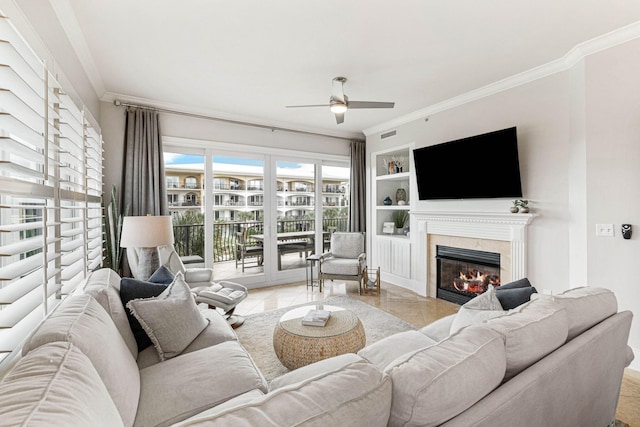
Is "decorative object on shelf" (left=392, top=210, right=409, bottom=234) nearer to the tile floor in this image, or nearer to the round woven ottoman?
the tile floor

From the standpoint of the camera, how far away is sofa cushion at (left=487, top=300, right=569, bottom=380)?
1109 mm

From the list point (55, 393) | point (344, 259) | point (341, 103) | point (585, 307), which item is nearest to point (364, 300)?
point (344, 259)

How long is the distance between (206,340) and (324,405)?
1449 millimetres

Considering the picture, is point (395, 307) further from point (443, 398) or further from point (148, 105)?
point (148, 105)

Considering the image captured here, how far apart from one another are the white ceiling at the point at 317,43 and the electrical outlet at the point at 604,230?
5.19 ft

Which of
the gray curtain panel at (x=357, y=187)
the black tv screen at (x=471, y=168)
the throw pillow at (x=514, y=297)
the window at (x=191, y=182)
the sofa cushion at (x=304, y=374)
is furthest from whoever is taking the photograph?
the gray curtain panel at (x=357, y=187)

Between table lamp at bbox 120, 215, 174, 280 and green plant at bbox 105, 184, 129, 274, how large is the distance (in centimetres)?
84

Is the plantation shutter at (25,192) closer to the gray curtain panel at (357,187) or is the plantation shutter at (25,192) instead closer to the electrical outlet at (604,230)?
the electrical outlet at (604,230)

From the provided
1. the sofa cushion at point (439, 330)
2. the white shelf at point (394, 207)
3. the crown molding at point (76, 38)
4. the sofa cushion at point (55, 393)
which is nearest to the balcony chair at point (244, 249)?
the white shelf at point (394, 207)

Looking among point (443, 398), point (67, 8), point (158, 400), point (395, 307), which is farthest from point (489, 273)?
point (67, 8)

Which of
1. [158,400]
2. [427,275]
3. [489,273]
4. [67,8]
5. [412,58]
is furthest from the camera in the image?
[427,275]

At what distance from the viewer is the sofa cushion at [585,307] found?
1.39 meters

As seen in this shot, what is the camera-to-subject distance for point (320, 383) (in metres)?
0.81

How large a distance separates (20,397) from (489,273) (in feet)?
13.9
